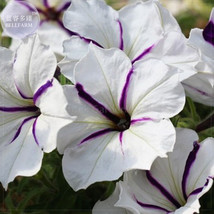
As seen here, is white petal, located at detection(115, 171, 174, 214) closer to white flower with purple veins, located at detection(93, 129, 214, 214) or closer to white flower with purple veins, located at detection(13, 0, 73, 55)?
white flower with purple veins, located at detection(93, 129, 214, 214)

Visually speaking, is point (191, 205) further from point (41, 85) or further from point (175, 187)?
point (41, 85)

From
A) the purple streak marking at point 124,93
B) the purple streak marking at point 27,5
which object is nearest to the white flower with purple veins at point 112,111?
the purple streak marking at point 124,93

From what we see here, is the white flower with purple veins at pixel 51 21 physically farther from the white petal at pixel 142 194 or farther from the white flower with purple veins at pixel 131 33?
the white petal at pixel 142 194

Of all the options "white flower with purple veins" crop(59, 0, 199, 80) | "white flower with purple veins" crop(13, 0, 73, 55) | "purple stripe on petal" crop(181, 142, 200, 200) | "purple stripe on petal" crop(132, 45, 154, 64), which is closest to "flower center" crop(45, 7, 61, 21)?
"white flower with purple veins" crop(13, 0, 73, 55)

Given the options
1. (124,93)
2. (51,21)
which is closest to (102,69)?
(124,93)

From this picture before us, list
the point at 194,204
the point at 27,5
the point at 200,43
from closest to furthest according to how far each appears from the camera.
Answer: the point at 194,204 < the point at 200,43 < the point at 27,5

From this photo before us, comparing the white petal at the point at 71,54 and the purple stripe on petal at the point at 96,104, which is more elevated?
the white petal at the point at 71,54

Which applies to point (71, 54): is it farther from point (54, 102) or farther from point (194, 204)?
point (194, 204)
